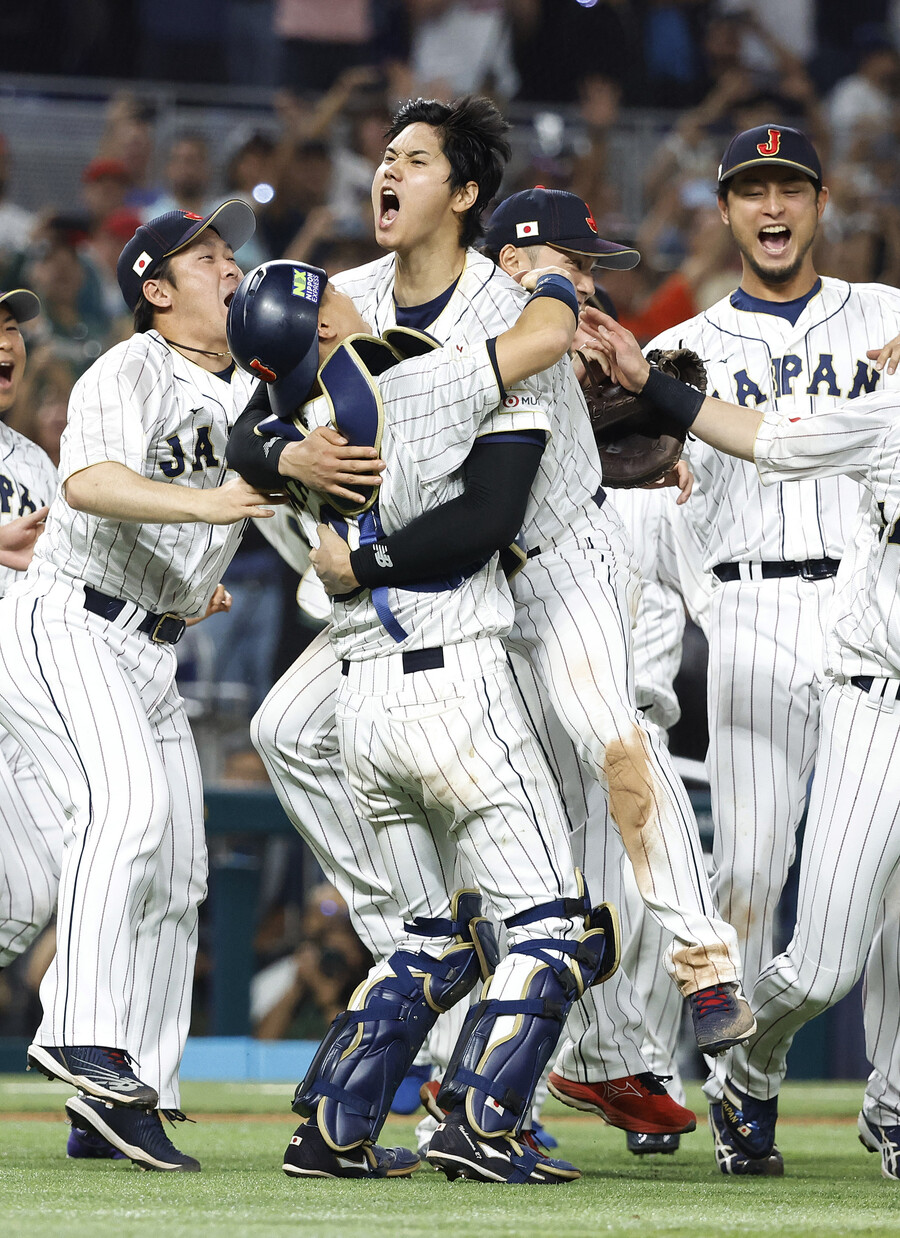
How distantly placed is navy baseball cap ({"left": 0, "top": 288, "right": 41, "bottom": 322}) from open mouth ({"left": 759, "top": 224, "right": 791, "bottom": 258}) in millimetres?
1959

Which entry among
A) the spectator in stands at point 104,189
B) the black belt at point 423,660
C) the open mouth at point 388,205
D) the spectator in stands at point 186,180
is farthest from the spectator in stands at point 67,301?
the black belt at point 423,660

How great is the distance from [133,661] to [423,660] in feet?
2.97

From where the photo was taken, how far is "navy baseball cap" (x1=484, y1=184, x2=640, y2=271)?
418 centimetres

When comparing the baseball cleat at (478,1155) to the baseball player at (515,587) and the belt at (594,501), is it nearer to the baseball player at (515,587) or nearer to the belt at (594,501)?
the baseball player at (515,587)

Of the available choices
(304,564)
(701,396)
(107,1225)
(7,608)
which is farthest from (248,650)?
(107,1225)

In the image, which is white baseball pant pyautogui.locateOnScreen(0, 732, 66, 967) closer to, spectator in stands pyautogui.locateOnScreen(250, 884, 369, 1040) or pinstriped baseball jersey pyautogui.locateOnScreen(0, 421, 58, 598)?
pinstriped baseball jersey pyautogui.locateOnScreen(0, 421, 58, 598)

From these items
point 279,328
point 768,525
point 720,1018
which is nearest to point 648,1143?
point 720,1018

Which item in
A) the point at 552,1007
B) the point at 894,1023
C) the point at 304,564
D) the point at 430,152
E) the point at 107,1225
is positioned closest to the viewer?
the point at 107,1225

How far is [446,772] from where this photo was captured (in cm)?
306

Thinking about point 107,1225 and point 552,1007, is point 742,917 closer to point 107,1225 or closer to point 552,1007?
point 552,1007

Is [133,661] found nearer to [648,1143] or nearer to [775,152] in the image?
[648,1143]

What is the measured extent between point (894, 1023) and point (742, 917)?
43 centimetres

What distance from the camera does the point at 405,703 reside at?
310 cm

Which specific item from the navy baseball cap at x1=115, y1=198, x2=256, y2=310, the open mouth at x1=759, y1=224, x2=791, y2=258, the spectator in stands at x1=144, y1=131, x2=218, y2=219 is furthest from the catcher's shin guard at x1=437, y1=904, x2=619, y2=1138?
the spectator in stands at x1=144, y1=131, x2=218, y2=219
